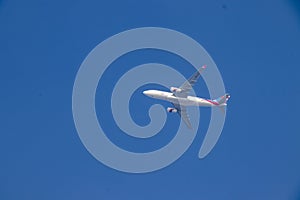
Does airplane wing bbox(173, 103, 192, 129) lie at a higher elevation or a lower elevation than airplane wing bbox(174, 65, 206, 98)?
lower

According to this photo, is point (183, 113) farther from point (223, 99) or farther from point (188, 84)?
point (223, 99)

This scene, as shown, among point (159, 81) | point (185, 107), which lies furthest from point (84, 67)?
point (185, 107)

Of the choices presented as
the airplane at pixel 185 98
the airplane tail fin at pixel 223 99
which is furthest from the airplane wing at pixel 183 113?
the airplane tail fin at pixel 223 99

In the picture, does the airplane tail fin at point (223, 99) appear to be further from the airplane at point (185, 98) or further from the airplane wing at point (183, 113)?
the airplane wing at point (183, 113)

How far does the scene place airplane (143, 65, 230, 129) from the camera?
16.0 ft

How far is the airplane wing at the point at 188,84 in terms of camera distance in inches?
190

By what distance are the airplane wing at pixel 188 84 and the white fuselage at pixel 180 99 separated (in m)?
0.08

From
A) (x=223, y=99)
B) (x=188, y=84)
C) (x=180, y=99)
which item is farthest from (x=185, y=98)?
(x=223, y=99)

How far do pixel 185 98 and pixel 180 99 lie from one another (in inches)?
3.0

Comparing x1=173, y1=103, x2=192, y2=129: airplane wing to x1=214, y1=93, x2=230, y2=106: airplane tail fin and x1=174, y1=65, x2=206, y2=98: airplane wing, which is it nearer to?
x1=174, y1=65, x2=206, y2=98: airplane wing

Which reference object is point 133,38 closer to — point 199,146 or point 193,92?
point 193,92

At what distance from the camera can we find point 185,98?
501cm

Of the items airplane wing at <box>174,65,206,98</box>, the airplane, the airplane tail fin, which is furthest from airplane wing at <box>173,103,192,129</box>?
the airplane tail fin

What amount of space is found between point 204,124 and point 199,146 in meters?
0.34
